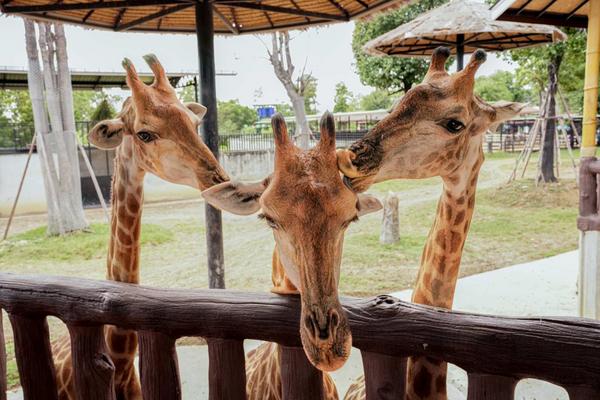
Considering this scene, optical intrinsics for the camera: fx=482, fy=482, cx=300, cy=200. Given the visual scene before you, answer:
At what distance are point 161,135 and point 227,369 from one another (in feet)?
3.20

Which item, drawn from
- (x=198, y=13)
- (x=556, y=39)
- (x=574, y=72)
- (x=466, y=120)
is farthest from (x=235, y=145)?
(x=466, y=120)

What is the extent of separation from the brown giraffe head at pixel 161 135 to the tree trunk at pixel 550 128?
34.5 feet

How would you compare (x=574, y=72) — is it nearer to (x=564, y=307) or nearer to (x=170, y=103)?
(x=564, y=307)

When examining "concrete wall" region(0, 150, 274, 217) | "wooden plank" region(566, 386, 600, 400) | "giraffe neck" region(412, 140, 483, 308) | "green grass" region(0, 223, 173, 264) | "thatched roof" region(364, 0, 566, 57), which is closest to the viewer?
"wooden plank" region(566, 386, 600, 400)

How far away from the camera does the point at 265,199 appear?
1218mm

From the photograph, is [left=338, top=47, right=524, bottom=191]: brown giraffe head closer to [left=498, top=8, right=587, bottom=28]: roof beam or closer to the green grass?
[left=498, top=8, right=587, bottom=28]: roof beam

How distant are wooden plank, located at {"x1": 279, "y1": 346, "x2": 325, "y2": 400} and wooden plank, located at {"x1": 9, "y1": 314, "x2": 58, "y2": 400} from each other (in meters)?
0.84

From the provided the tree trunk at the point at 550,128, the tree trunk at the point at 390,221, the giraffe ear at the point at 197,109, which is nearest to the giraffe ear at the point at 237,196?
the giraffe ear at the point at 197,109

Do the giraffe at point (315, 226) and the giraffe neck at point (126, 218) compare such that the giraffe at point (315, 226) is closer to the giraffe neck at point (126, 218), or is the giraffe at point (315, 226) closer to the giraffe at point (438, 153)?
the giraffe at point (438, 153)

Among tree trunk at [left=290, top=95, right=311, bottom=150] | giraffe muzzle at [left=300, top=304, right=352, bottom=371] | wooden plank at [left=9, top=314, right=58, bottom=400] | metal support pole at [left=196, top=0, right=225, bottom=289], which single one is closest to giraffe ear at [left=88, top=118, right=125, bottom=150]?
wooden plank at [left=9, top=314, right=58, bottom=400]

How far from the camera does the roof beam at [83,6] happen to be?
3.29m

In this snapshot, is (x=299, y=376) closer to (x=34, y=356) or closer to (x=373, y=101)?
(x=34, y=356)

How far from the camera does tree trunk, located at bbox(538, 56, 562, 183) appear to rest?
420 inches

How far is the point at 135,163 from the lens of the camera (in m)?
2.04
